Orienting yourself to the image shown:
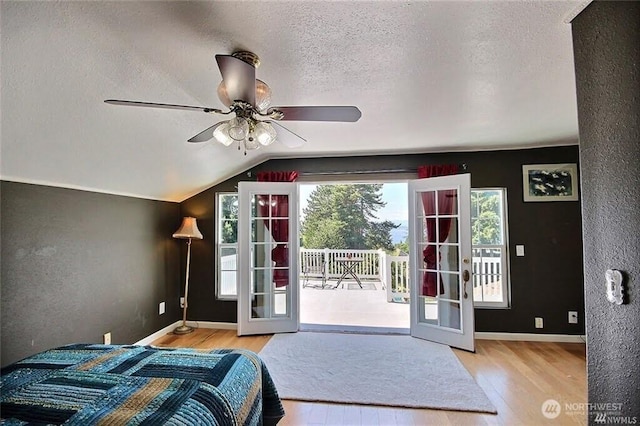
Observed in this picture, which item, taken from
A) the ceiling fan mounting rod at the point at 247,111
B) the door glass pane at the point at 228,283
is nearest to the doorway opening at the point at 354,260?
the door glass pane at the point at 228,283

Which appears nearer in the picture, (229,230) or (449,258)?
(449,258)

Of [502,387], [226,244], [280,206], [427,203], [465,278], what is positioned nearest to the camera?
[502,387]

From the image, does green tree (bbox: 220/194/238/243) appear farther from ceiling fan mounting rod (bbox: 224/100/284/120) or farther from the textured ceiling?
ceiling fan mounting rod (bbox: 224/100/284/120)

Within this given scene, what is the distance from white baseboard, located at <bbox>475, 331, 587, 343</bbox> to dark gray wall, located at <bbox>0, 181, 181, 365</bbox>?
13.2 ft

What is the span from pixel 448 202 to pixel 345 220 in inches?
247

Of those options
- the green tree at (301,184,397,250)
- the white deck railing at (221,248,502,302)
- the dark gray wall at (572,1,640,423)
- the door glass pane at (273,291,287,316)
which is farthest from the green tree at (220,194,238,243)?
the green tree at (301,184,397,250)

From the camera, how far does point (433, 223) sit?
3664 mm

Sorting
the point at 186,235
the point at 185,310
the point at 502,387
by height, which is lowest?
the point at 502,387

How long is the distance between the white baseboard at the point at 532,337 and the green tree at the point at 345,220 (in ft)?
19.2

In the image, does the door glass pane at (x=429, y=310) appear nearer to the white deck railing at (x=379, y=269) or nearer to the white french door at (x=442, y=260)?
the white french door at (x=442, y=260)

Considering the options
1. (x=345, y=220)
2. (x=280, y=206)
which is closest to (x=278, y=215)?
(x=280, y=206)

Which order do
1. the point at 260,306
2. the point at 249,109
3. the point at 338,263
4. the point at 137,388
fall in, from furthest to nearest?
the point at 338,263 → the point at 260,306 → the point at 249,109 → the point at 137,388

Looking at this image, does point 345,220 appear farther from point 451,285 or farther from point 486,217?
point 451,285

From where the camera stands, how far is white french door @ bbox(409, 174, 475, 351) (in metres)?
3.34
